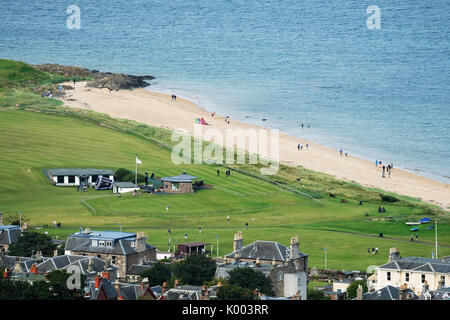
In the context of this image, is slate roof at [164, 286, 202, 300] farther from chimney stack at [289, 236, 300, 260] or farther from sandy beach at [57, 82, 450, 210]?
sandy beach at [57, 82, 450, 210]

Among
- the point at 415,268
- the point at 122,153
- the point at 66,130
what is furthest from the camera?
the point at 66,130

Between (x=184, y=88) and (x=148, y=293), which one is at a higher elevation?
(x=184, y=88)

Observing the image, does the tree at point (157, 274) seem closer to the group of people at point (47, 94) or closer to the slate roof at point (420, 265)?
the slate roof at point (420, 265)

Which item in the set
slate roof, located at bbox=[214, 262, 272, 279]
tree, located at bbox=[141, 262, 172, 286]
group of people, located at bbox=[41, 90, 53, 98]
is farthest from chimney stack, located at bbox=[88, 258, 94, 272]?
group of people, located at bbox=[41, 90, 53, 98]

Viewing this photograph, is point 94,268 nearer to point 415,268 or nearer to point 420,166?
point 415,268

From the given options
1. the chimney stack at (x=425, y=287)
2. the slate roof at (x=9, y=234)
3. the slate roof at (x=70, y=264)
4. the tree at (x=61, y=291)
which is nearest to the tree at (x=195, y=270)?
the slate roof at (x=70, y=264)
